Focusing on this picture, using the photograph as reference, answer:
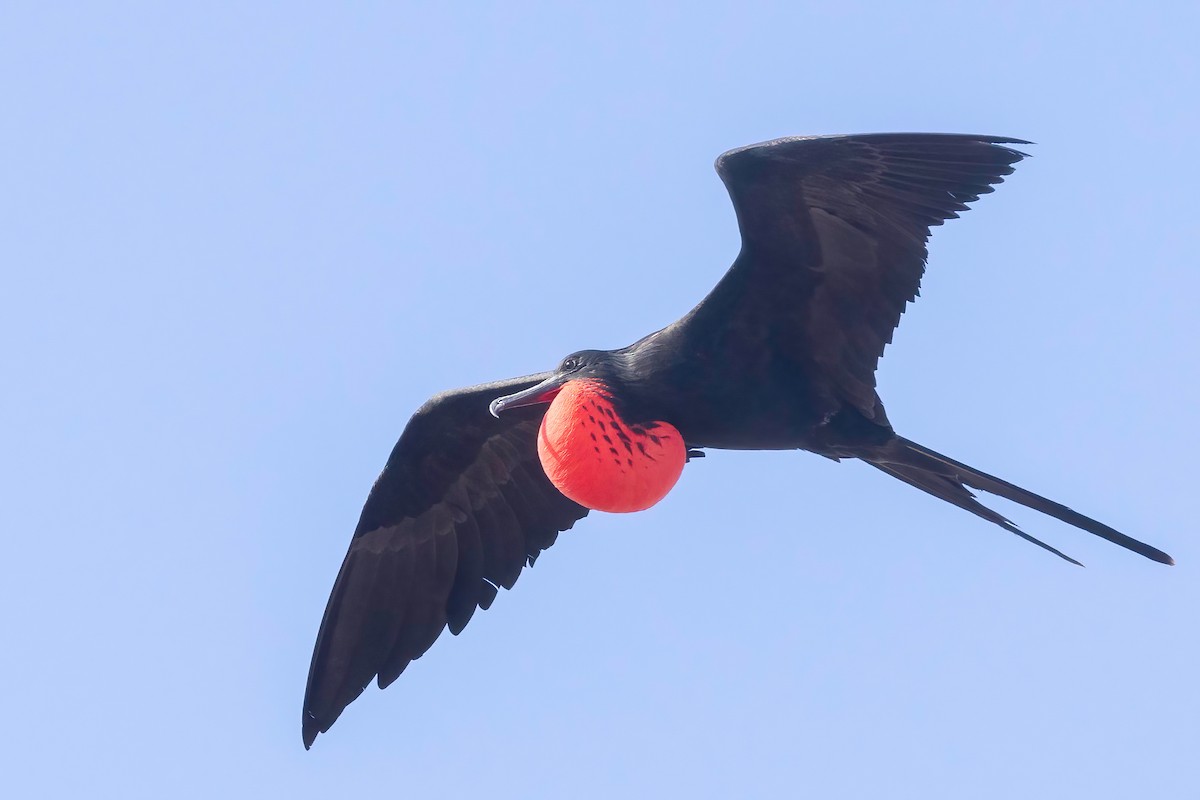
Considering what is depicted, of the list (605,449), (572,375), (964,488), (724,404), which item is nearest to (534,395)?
(572,375)

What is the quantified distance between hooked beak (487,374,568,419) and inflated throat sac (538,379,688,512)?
23 centimetres

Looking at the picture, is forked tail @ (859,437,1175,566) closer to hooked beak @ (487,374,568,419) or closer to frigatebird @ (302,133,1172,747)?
frigatebird @ (302,133,1172,747)

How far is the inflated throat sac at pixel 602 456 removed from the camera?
281 inches

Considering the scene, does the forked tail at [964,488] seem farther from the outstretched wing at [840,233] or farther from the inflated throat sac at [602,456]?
the inflated throat sac at [602,456]

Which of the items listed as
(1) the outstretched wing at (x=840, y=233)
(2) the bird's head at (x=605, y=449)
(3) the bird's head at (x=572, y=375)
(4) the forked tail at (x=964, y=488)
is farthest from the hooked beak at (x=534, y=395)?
(4) the forked tail at (x=964, y=488)

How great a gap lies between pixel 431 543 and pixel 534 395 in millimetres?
1280

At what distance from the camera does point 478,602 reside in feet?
28.0

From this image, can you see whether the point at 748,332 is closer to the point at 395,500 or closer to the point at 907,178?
the point at 907,178

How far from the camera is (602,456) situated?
715cm

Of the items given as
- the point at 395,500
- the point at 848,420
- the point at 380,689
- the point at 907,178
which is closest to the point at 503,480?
the point at 395,500

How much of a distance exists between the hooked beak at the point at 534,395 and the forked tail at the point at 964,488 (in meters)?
1.23

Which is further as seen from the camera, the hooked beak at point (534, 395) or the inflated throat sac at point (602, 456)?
the hooked beak at point (534, 395)

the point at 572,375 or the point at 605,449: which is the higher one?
the point at 572,375

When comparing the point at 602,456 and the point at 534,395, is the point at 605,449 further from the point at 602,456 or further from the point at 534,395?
the point at 534,395
